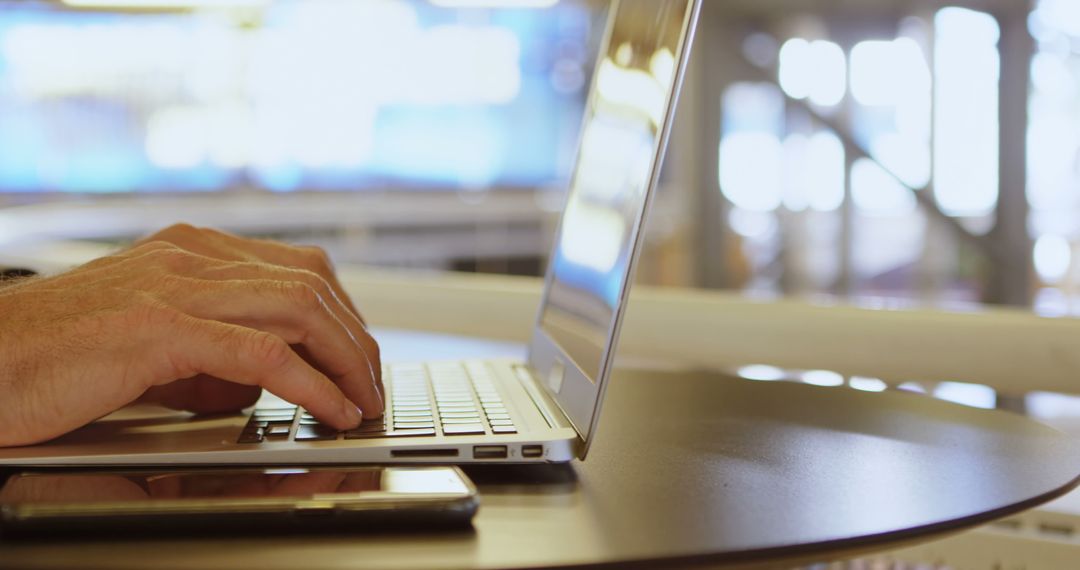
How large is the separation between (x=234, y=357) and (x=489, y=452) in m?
0.12

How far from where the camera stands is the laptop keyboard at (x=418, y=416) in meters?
0.54

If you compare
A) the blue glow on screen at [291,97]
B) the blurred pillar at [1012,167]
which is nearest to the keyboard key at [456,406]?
the blurred pillar at [1012,167]

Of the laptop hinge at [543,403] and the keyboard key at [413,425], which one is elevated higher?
the keyboard key at [413,425]

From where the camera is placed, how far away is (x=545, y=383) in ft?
2.39

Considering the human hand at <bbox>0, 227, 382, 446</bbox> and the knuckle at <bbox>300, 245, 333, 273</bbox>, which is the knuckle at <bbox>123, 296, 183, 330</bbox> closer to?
the human hand at <bbox>0, 227, 382, 446</bbox>

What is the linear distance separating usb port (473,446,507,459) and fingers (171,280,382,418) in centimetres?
10

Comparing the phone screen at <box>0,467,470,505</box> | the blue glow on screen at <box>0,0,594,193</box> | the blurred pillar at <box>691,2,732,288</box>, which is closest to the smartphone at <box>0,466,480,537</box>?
the phone screen at <box>0,467,470,505</box>

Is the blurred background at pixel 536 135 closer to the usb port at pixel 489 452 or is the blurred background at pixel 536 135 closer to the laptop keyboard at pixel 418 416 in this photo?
the laptop keyboard at pixel 418 416

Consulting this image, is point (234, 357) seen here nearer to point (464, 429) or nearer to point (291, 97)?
point (464, 429)

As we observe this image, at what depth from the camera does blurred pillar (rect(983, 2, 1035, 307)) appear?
183 inches

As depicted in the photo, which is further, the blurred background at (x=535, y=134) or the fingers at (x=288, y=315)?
the blurred background at (x=535, y=134)

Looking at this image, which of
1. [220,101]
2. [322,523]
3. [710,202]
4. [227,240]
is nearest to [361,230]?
[220,101]

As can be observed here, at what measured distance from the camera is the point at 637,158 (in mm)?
637

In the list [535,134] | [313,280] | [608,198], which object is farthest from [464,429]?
[535,134]
